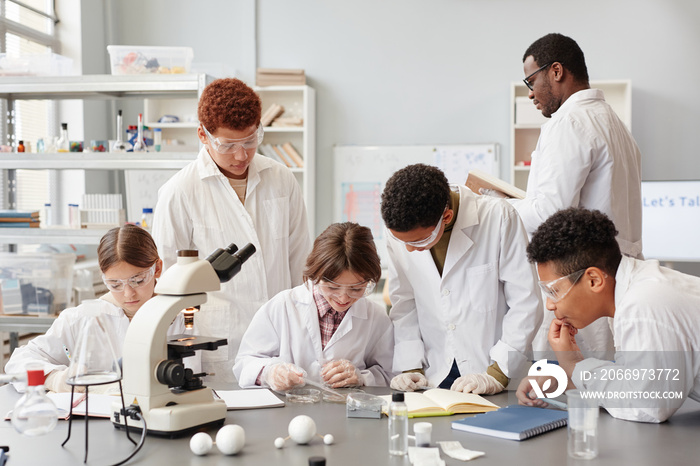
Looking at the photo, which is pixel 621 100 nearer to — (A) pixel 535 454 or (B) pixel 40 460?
(A) pixel 535 454

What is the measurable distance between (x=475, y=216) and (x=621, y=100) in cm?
354

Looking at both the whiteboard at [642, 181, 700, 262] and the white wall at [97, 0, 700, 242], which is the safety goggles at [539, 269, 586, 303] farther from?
the white wall at [97, 0, 700, 242]

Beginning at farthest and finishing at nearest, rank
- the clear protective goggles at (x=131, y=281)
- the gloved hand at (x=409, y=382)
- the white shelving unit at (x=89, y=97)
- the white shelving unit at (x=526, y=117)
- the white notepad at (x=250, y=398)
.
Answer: the white shelving unit at (x=526, y=117), the white shelving unit at (x=89, y=97), the clear protective goggles at (x=131, y=281), the gloved hand at (x=409, y=382), the white notepad at (x=250, y=398)

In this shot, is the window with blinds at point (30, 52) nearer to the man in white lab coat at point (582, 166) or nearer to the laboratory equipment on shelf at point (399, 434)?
the man in white lab coat at point (582, 166)

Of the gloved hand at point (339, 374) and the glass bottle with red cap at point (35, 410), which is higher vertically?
the glass bottle with red cap at point (35, 410)

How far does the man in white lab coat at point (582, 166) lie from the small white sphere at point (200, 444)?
4.44 ft

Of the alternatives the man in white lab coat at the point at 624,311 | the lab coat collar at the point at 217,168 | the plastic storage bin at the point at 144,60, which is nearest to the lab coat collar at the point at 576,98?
the man in white lab coat at the point at 624,311

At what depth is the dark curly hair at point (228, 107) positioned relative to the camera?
2248 mm

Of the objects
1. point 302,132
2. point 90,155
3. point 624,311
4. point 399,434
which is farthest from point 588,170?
point 302,132

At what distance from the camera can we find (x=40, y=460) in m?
1.40

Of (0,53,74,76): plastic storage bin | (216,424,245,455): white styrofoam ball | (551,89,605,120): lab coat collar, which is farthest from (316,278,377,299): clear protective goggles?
(0,53,74,76): plastic storage bin

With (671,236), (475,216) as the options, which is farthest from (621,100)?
(475,216)

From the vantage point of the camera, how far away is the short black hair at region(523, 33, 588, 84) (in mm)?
2602

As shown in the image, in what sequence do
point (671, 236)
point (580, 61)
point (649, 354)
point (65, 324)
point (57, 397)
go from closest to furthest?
point (649, 354) → point (57, 397) → point (65, 324) → point (580, 61) → point (671, 236)
